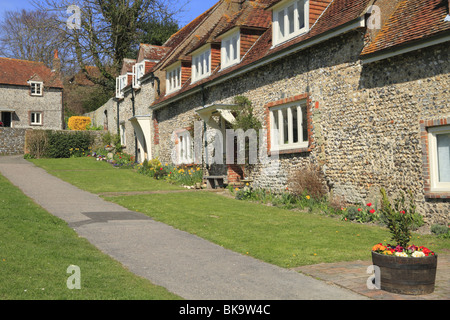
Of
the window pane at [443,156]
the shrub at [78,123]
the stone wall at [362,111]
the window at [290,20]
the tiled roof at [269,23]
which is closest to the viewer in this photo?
the window pane at [443,156]

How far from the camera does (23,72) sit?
4406cm

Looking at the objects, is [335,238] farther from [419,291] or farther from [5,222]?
[5,222]

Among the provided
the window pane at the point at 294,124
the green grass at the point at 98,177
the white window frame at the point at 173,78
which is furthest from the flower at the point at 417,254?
the white window frame at the point at 173,78

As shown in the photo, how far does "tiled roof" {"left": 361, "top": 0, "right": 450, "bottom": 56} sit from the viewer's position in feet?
33.3

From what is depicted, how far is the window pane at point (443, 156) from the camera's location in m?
10.0

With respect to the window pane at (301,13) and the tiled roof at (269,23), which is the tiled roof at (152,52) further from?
the window pane at (301,13)

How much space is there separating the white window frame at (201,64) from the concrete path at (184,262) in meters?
9.78

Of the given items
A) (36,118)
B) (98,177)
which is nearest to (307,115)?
(98,177)

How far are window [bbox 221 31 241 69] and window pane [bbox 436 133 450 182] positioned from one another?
939 centimetres

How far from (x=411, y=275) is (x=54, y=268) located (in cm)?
472

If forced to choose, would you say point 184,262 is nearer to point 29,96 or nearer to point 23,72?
point 29,96

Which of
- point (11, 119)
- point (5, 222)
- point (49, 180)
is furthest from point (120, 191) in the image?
Result: point (11, 119)

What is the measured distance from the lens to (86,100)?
1914 inches
